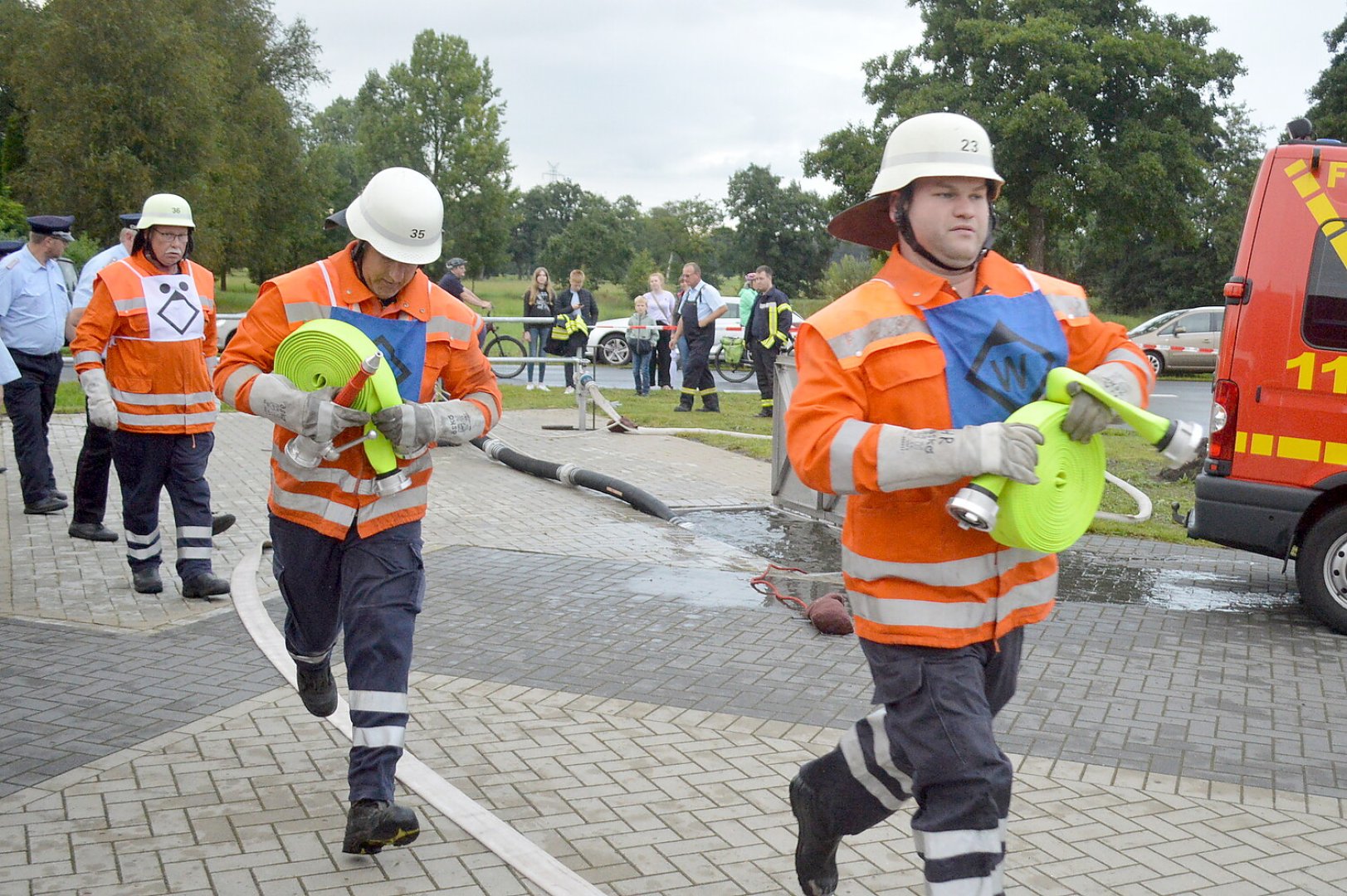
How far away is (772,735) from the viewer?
5285mm

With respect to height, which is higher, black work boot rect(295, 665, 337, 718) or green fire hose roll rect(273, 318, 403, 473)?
green fire hose roll rect(273, 318, 403, 473)

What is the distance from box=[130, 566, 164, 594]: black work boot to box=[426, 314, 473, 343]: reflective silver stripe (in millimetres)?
3872

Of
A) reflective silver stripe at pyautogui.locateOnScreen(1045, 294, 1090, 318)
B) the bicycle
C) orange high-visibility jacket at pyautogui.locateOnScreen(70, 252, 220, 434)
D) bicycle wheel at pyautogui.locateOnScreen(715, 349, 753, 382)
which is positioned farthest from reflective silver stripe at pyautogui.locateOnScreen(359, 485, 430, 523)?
bicycle wheel at pyautogui.locateOnScreen(715, 349, 753, 382)

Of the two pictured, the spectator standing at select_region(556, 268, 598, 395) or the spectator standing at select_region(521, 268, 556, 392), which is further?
the spectator standing at select_region(521, 268, 556, 392)

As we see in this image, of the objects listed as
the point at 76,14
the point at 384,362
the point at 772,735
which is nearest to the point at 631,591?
the point at 772,735

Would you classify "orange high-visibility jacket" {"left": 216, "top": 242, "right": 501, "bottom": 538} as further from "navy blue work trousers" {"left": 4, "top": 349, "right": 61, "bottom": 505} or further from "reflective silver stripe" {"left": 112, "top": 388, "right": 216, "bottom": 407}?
"navy blue work trousers" {"left": 4, "top": 349, "right": 61, "bottom": 505}

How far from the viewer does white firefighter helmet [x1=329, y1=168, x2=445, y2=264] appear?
4.07m

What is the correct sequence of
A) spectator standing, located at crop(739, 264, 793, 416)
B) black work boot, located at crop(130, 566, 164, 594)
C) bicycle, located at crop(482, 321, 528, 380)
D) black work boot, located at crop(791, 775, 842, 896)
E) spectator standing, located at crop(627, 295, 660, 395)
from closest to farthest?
black work boot, located at crop(791, 775, 842, 896) < black work boot, located at crop(130, 566, 164, 594) < spectator standing, located at crop(739, 264, 793, 416) < spectator standing, located at crop(627, 295, 660, 395) < bicycle, located at crop(482, 321, 528, 380)

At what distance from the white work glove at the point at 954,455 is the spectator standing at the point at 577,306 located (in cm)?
1798

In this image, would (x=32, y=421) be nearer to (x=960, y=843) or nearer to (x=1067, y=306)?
(x=1067, y=306)

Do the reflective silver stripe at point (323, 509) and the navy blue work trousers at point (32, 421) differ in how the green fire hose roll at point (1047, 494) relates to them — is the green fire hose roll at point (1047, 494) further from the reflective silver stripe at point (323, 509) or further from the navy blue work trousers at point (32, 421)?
the navy blue work trousers at point (32, 421)

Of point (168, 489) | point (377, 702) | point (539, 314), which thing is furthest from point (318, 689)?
point (539, 314)

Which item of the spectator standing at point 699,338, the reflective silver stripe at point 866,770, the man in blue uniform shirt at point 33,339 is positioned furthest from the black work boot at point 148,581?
the spectator standing at point 699,338

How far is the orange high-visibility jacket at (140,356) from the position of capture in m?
7.23
